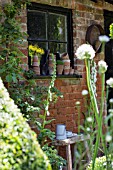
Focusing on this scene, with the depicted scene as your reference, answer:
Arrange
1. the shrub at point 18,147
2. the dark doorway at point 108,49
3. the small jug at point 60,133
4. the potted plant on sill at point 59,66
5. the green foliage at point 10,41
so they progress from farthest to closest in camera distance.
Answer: the dark doorway at point 108,49
the potted plant on sill at point 59,66
the small jug at point 60,133
the green foliage at point 10,41
the shrub at point 18,147

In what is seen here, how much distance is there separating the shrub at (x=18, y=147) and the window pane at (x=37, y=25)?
8.81ft

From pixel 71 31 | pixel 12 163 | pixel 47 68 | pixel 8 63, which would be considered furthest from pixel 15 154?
pixel 71 31

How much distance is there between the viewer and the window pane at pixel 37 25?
479cm

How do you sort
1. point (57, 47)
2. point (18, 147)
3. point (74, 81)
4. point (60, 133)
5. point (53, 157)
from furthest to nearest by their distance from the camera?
point (74, 81), point (57, 47), point (60, 133), point (53, 157), point (18, 147)

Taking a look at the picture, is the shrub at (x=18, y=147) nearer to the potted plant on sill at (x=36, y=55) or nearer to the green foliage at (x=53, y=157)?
the green foliage at (x=53, y=157)

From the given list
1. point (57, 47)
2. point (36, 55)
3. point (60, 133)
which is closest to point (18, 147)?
point (60, 133)

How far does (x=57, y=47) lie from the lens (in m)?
5.20

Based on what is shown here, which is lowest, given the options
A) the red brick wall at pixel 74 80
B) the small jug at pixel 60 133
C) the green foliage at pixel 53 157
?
the green foliage at pixel 53 157

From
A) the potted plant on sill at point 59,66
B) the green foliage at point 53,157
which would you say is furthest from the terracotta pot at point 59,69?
the green foliage at point 53,157

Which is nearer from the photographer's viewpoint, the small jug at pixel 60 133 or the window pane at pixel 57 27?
the small jug at pixel 60 133

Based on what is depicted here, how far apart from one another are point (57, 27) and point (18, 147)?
137 inches

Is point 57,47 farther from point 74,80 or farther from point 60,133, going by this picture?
point 60,133

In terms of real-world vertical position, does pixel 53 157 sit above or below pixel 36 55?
below

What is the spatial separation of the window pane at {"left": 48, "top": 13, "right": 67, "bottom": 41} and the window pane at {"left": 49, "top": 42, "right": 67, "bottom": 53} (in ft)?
0.26
